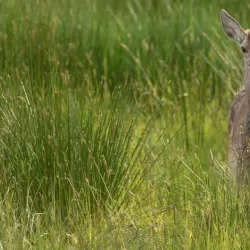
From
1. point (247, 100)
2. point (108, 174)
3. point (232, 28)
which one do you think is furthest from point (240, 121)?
point (108, 174)

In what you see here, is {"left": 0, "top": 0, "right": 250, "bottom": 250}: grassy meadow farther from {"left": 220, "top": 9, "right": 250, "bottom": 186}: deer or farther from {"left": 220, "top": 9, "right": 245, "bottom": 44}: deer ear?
{"left": 220, "top": 9, "right": 245, "bottom": 44}: deer ear

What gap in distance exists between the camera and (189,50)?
8.97 meters

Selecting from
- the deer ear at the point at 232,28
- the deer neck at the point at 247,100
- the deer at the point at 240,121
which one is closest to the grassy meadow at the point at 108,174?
the deer at the point at 240,121

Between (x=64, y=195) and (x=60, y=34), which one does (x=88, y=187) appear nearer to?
(x=64, y=195)

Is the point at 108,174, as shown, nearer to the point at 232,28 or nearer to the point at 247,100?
the point at 247,100

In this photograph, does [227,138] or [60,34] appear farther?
[60,34]

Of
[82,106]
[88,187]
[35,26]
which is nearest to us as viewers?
[88,187]

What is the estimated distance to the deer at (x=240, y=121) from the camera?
18.8 feet

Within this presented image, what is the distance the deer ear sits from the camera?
652cm

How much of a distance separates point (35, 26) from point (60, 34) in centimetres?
29

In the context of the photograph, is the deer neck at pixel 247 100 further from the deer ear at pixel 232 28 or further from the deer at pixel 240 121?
the deer ear at pixel 232 28

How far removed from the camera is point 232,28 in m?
6.61

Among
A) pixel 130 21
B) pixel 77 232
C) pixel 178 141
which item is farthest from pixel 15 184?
pixel 130 21

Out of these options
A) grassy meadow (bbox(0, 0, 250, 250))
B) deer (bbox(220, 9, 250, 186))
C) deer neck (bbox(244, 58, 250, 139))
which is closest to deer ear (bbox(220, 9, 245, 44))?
deer (bbox(220, 9, 250, 186))
